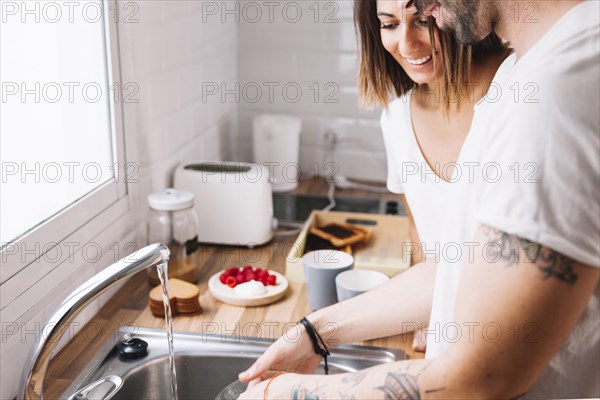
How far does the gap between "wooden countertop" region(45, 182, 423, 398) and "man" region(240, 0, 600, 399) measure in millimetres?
607

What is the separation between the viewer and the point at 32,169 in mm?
1251

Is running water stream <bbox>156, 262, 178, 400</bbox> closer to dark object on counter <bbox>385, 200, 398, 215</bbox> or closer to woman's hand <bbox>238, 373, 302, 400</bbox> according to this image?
woman's hand <bbox>238, 373, 302, 400</bbox>

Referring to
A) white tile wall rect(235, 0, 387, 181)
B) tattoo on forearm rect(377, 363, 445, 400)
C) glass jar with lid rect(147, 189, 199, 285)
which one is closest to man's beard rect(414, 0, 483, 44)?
tattoo on forearm rect(377, 363, 445, 400)

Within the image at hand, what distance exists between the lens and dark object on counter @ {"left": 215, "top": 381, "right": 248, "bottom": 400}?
1.09 meters

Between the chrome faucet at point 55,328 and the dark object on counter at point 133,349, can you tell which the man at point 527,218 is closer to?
the chrome faucet at point 55,328

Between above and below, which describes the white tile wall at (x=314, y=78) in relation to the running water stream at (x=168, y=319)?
above

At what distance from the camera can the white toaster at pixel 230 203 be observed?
1784 millimetres

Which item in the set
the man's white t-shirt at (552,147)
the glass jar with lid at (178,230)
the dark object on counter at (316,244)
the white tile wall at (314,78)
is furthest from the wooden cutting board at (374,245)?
the man's white t-shirt at (552,147)

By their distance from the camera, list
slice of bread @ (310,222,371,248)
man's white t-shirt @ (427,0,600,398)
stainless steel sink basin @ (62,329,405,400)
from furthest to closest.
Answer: slice of bread @ (310,222,371,248)
stainless steel sink basin @ (62,329,405,400)
man's white t-shirt @ (427,0,600,398)

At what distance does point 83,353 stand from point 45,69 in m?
0.53

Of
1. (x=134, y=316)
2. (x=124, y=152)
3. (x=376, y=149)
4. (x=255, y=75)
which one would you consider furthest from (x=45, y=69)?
(x=376, y=149)

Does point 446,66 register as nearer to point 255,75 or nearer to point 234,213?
point 234,213

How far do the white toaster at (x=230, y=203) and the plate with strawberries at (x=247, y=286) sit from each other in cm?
21

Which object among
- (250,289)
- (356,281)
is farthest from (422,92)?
(250,289)
